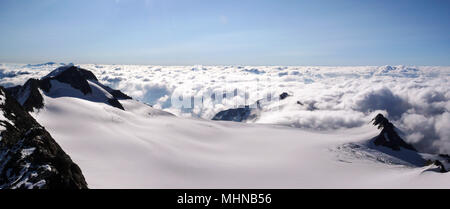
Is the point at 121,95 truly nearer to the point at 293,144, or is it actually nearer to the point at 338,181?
the point at 293,144

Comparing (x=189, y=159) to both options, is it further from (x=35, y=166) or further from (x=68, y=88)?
(x=68, y=88)

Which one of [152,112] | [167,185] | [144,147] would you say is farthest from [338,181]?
[152,112]

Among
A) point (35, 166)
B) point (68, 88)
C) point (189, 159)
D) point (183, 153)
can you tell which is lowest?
point (189, 159)

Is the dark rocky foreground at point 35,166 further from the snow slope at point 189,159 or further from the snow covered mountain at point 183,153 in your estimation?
the snow covered mountain at point 183,153

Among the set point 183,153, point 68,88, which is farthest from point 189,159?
point 68,88

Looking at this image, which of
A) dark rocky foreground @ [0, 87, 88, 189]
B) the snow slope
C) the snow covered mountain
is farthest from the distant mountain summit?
dark rocky foreground @ [0, 87, 88, 189]

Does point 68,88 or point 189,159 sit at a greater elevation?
point 68,88
